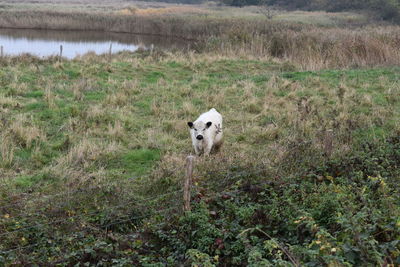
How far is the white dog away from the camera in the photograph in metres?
8.52

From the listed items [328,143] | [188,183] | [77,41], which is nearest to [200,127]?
[328,143]

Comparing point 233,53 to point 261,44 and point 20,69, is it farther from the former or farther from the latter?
point 20,69

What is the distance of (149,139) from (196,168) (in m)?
2.42

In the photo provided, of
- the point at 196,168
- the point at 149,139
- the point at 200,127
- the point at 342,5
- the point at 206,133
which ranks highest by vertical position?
the point at 342,5

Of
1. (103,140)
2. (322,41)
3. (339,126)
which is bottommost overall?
(103,140)

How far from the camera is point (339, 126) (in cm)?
977

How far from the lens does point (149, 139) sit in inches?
380

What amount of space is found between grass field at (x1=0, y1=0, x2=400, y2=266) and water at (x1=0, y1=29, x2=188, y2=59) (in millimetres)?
9780

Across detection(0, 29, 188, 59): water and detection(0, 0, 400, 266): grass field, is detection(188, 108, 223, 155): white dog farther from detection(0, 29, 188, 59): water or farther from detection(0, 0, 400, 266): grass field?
detection(0, 29, 188, 59): water

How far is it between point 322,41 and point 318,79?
23.2ft

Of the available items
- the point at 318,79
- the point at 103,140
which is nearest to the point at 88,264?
the point at 103,140

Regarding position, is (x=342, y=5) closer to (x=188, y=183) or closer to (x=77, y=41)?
(x=77, y=41)

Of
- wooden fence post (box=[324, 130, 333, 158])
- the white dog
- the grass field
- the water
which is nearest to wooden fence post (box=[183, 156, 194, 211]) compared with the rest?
the grass field

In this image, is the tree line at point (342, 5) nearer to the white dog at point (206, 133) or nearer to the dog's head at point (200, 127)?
the white dog at point (206, 133)
